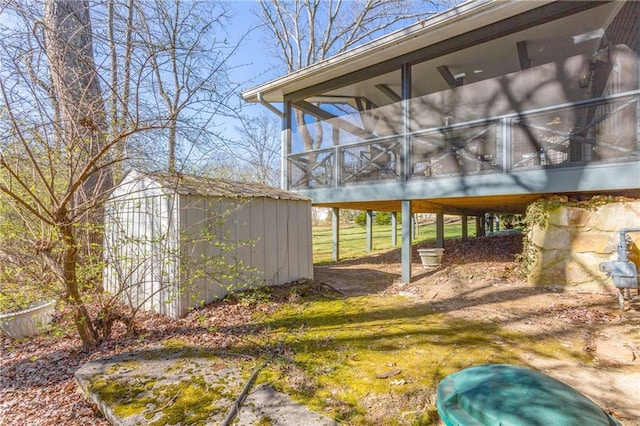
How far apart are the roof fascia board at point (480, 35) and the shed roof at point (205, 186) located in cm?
309

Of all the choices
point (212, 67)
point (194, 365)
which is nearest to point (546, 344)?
point (194, 365)

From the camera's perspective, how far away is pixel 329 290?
235 inches

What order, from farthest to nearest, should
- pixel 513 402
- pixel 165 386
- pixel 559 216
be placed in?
pixel 559 216 < pixel 165 386 < pixel 513 402

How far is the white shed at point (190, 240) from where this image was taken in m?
4.13

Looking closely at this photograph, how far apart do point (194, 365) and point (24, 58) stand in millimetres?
3114

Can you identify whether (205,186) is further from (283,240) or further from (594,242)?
(594,242)

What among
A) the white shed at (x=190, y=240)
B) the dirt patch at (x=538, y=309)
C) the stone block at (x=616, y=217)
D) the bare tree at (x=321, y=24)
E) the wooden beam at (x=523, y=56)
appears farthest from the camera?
the bare tree at (x=321, y=24)

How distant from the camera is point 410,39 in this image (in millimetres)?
5555

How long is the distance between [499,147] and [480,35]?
196cm

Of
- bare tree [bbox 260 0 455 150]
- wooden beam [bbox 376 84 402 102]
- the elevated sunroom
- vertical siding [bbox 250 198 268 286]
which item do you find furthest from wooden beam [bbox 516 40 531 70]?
bare tree [bbox 260 0 455 150]

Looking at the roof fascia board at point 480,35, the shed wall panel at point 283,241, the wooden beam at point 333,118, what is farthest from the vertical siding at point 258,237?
the roof fascia board at point 480,35

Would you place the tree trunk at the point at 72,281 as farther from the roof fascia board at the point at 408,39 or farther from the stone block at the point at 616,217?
the stone block at the point at 616,217

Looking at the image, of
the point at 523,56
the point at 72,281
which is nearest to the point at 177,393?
the point at 72,281

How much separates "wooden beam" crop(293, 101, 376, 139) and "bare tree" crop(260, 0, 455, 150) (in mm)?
7556
